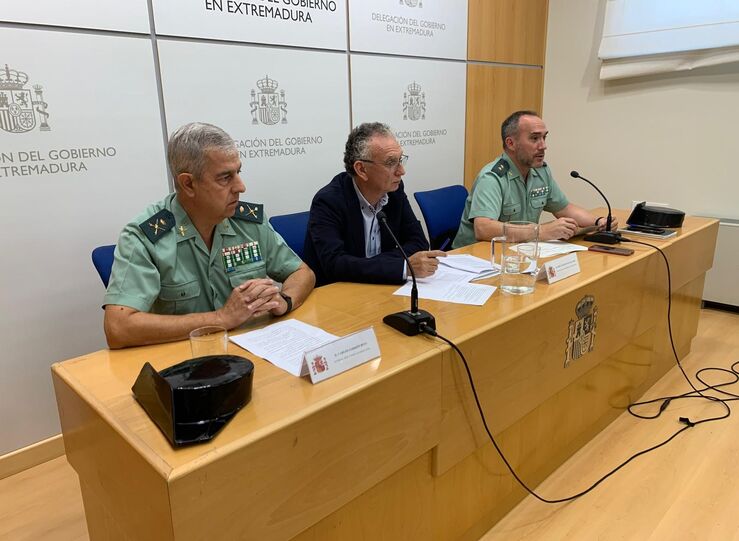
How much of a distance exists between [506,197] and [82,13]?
1912mm

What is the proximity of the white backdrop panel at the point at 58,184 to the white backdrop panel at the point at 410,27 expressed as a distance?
1.24m

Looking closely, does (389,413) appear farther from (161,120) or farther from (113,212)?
(161,120)

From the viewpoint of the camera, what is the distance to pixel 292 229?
2213mm

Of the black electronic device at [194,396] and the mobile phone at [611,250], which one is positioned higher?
the black electronic device at [194,396]

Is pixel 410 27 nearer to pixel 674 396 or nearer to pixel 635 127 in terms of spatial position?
pixel 635 127

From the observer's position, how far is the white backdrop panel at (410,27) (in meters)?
2.95

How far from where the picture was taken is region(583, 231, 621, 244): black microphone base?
7.16 feet

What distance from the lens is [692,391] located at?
2.43 meters

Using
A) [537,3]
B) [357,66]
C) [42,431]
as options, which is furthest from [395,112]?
[42,431]

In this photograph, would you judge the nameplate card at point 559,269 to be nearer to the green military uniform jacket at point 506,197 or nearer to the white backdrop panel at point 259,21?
the green military uniform jacket at point 506,197

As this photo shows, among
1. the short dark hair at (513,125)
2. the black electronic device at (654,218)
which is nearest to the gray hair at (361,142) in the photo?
the short dark hair at (513,125)

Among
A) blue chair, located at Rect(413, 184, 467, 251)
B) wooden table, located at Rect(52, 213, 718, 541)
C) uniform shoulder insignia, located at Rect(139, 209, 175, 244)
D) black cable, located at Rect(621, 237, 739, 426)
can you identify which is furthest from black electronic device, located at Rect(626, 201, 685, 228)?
uniform shoulder insignia, located at Rect(139, 209, 175, 244)

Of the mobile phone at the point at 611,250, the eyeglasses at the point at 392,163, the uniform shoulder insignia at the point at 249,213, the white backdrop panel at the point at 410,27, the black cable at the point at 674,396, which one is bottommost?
the black cable at the point at 674,396

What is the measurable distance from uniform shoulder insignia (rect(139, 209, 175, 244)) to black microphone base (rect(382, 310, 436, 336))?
67 cm
